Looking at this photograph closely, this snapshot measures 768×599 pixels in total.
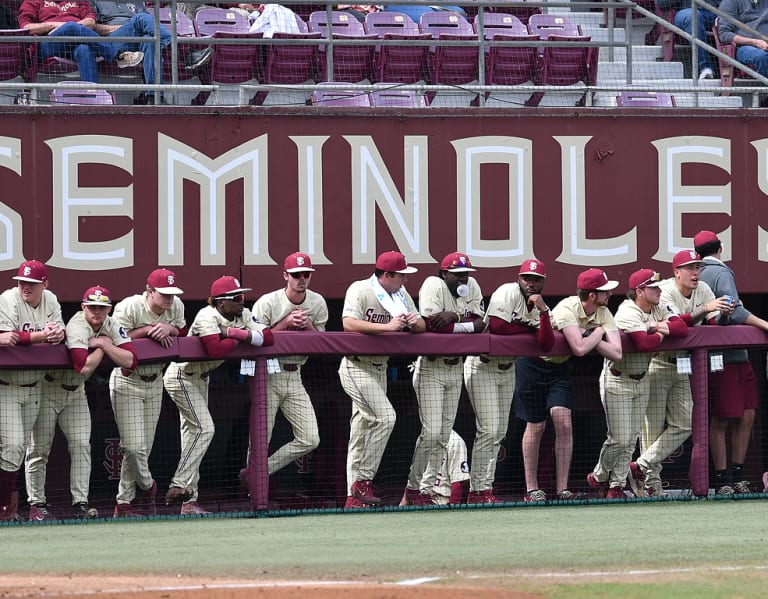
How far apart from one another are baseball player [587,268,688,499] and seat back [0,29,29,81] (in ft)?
18.4

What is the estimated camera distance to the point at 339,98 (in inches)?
422

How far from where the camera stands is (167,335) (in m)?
8.30

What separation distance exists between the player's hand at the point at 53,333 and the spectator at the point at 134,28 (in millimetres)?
3111

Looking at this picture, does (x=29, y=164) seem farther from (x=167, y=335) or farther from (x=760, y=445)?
(x=760, y=445)

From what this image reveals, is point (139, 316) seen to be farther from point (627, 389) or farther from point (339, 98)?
point (627, 389)

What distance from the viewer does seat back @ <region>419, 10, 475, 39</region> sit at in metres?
12.0

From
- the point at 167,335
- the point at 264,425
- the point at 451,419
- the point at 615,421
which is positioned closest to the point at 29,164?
the point at 167,335

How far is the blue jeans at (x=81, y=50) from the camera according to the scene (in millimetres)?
10719

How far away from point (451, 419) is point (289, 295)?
1.49 metres

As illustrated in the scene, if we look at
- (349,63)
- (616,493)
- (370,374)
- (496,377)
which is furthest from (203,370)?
(349,63)

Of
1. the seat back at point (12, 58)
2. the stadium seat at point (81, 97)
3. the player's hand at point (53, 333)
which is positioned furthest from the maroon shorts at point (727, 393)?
the seat back at point (12, 58)

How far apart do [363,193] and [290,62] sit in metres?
1.57

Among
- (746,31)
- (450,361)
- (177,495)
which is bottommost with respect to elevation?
(177,495)

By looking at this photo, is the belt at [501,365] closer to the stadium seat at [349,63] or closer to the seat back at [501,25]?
the stadium seat at [349,63]
